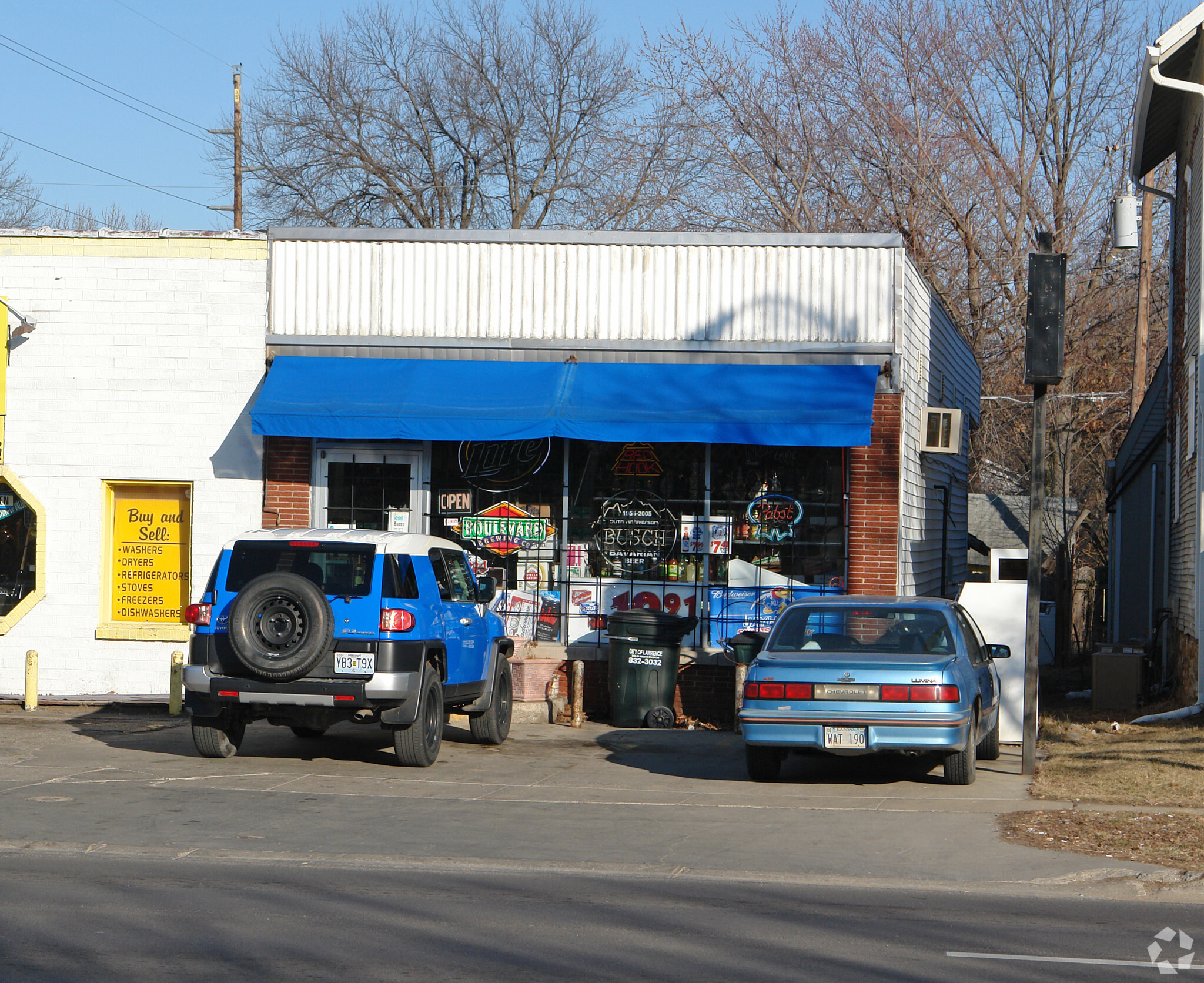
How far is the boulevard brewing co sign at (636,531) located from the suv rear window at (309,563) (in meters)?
5.18

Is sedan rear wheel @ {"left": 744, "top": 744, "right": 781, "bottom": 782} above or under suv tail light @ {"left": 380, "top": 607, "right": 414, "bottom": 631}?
under

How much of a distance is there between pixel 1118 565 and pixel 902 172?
12014mm

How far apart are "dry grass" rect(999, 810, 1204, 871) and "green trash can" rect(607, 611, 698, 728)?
561cm

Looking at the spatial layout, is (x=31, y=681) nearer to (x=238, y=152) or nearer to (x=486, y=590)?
(x=486, y=590)

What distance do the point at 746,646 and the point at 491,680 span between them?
2.83 meters

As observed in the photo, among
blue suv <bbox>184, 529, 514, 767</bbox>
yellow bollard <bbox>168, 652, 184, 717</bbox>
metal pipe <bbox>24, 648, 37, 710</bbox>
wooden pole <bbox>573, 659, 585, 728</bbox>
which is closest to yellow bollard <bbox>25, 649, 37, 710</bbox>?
metal pipe <bbox>24, 648, 37, 710</bbox>

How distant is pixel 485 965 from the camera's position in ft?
19.2

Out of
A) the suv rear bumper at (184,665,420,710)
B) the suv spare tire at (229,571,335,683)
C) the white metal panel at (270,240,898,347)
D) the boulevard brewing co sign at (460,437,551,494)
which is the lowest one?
the suv rear bumper at (184,665,420,710)

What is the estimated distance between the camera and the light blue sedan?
406 inches

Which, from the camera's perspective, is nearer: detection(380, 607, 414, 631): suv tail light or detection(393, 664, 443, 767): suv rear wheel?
detection(380, 607, 414, 631): suv tail light

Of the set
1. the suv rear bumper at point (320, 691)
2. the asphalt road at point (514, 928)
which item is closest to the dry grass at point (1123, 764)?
the asphalt road at point (514, 928)

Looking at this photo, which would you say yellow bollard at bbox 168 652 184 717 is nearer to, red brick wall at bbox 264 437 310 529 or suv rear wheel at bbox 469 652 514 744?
red brick wall at bbox 264 437 310 529

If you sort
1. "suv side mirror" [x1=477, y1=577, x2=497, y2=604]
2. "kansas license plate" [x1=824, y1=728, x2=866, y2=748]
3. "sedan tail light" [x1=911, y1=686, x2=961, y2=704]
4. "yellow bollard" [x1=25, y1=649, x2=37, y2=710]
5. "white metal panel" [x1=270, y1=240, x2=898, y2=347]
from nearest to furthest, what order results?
"sedan tail light" [x1=911, y1=686, x2=961, y2=704] → "kansas license plate" [x1=824, y1=728, x2=866, y2=748] → "suv side mirror" [x1=477, y1=577, x2=497, y2=604] → "yellow bollard" [x1=25, y1=649, x2=37, y2=710] → "white metal panel" [x1=270, y1=240, x2=898, y2=347]

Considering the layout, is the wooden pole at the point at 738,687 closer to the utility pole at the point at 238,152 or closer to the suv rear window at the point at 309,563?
the suv rear window at the point at 309,563
